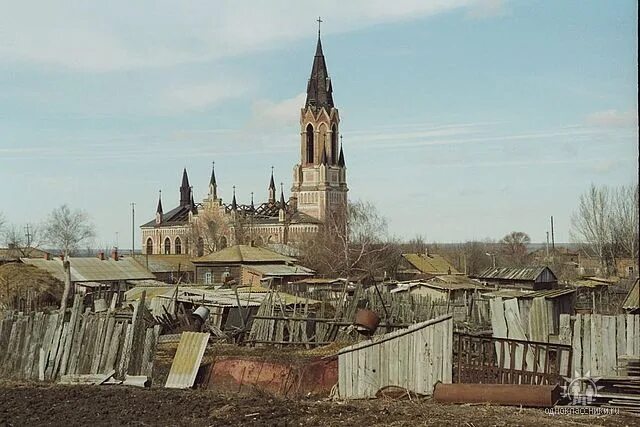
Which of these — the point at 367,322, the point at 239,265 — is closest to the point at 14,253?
the point at 239,265

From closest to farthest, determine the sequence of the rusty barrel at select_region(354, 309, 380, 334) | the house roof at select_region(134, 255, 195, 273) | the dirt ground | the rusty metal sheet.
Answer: the dirt ground → the rusty metal sheet → the rusty barrel at select_region(354, 309, 380, 334) → the house roof at select_region(134, 255, 195, 273)

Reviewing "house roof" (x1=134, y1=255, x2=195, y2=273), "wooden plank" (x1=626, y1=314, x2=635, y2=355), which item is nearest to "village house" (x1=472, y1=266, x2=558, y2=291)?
"house roof" (x1=134, y1=255, x2=195, y2=273)

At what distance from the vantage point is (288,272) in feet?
165

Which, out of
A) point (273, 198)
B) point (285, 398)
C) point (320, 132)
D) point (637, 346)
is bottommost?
point (285, 398)

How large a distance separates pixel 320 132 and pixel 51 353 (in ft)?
318

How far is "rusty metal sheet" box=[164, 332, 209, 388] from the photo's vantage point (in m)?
14.3

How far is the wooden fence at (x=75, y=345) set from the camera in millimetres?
14750

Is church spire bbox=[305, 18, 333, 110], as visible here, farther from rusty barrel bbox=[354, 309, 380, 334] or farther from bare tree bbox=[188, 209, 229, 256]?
rusty barrel bbox=[354, 309, 380, 334]

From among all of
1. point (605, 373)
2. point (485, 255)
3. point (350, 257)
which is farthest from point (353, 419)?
point (485, 255)

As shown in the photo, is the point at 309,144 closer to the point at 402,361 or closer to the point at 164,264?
the point at 164,264

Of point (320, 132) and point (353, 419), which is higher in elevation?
point (320, 132)

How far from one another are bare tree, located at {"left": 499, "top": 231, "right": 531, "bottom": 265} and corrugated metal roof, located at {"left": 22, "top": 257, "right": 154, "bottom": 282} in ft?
139

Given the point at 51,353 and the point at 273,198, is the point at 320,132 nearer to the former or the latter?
the point at 273,198

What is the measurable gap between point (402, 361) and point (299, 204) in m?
95.7
